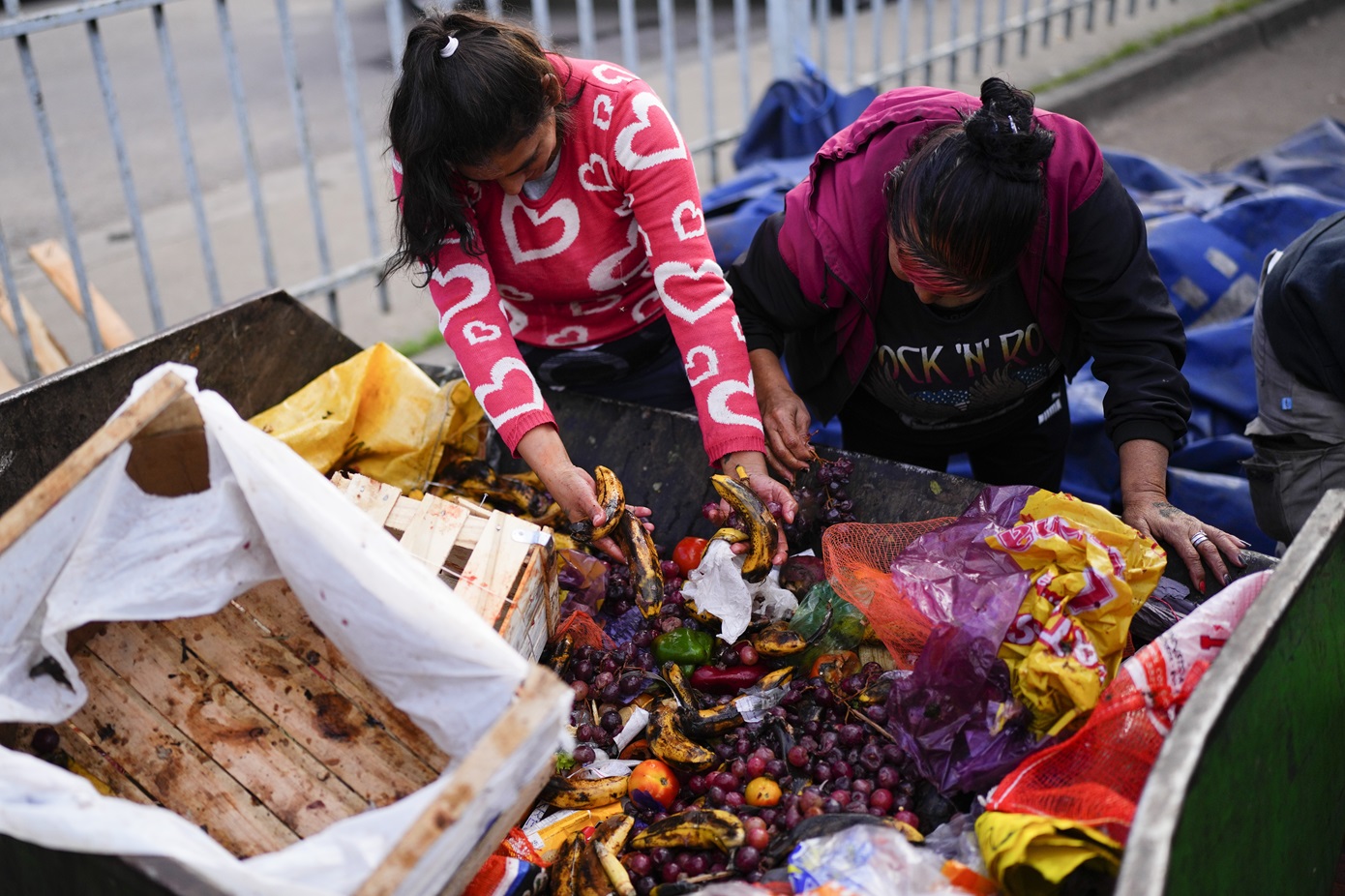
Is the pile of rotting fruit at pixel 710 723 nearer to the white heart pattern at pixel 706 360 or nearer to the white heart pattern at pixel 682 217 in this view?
the white heart pattern at pixel 706 360

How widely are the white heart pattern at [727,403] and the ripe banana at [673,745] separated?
0.67 meters

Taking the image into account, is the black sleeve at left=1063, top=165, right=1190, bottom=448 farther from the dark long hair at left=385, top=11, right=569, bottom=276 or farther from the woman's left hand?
the dark long hair at left=385, top=11, right=569, bottom=276

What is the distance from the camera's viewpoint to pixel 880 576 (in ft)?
7.46

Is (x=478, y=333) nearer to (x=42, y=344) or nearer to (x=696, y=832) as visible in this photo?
(x=696, y=832)

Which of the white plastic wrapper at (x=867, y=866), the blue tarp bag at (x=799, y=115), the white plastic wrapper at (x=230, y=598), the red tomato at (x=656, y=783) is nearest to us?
the white plastic wrapper at (x=230, y=598)

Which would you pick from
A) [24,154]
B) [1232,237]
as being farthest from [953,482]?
[24,154]

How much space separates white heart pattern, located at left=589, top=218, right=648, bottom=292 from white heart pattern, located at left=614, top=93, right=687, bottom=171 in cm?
24

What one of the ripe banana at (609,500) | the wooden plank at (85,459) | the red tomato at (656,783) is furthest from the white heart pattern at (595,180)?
the red tomato at (656,783)

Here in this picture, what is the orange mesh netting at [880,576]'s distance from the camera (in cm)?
219

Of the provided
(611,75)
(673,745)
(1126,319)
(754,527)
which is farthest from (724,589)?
(611,75)

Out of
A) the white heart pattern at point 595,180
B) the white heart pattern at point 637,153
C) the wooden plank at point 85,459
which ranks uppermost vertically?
the white heart pattern at point 637,153

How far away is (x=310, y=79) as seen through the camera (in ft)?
30.9

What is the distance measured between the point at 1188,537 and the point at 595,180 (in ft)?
5.03

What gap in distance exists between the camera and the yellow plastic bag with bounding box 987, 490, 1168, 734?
6.11ft
